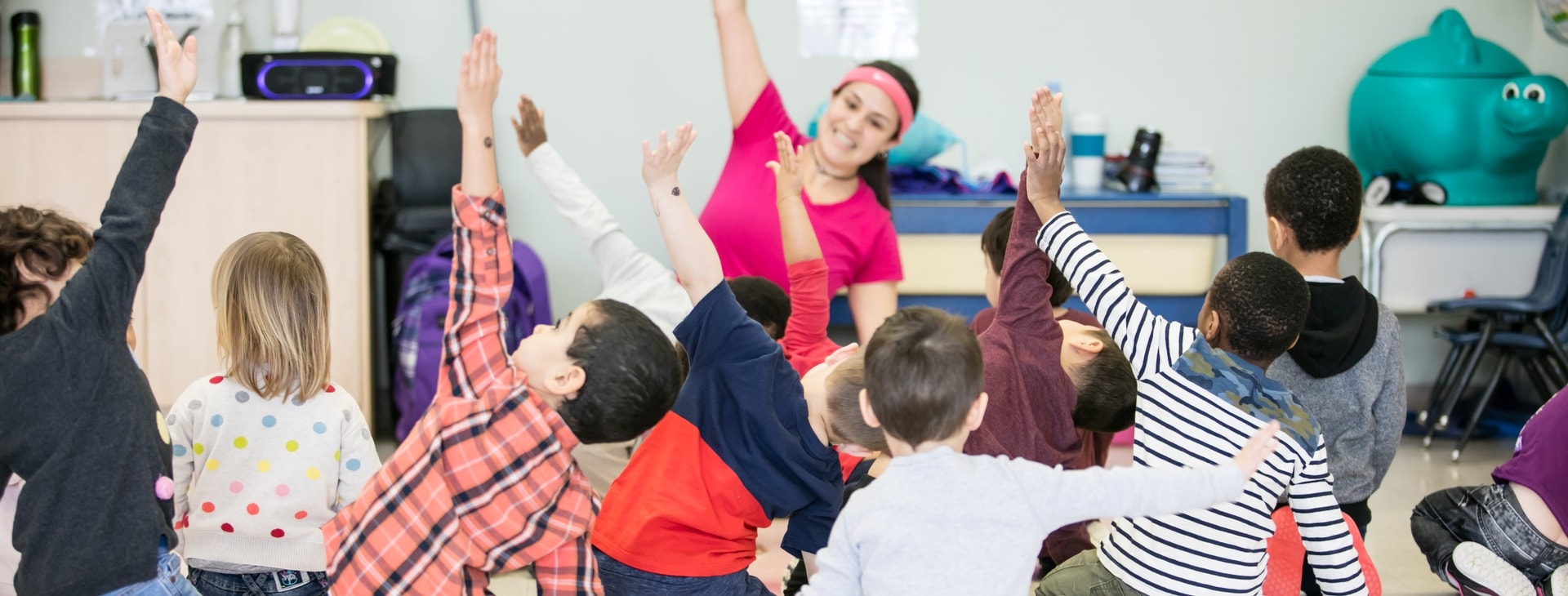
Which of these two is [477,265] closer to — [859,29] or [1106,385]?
[1106,385]

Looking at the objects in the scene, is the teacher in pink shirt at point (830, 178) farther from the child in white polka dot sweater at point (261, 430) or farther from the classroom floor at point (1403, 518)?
the child in white polka dot sweater at point (261, 430)

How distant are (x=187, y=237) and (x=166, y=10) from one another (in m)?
0.75

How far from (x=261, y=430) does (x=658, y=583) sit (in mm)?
601

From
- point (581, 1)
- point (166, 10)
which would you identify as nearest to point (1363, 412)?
point (581, 1)

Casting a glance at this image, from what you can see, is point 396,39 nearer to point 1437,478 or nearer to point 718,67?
point 718,67

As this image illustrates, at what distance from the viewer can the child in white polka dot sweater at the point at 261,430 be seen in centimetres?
175

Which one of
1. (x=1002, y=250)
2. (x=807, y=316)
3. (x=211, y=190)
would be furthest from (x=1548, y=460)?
(x=211, y=190)

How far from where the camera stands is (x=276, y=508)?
178cm

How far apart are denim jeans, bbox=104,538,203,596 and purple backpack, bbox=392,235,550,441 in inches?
78.5

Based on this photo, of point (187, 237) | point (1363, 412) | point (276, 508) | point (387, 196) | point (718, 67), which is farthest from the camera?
point (718, 67)

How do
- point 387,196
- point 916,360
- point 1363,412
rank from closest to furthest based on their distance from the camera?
point 916,360 → point 1363,412 → point 387,196

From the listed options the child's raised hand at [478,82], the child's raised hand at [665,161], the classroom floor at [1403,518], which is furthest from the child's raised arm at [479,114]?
the classroom floor at [1403,518]

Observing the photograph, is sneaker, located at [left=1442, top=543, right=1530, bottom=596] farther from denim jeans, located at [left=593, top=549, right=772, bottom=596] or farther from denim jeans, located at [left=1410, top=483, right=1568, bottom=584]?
denim jeans, located at [left=593, top=549, right=772, bottom=596]

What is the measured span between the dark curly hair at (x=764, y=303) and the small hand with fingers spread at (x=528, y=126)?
475 mm
